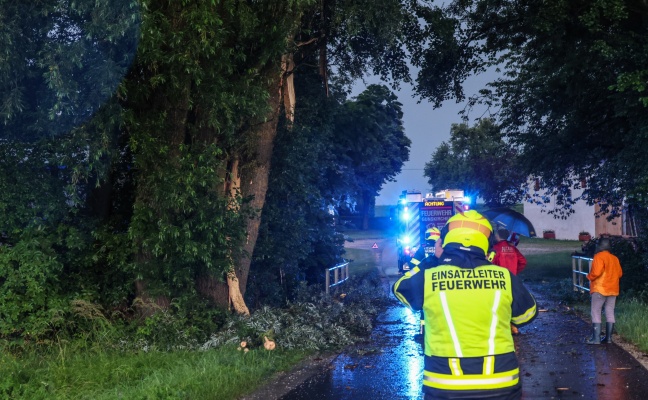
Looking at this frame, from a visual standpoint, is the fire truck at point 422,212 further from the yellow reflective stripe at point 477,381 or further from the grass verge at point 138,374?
the yellow reflective stripe at point 477,381

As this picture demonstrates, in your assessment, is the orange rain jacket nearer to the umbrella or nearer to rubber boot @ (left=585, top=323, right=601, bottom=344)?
rubber boot @ (left=585, top=323, right=601, bottom=344)

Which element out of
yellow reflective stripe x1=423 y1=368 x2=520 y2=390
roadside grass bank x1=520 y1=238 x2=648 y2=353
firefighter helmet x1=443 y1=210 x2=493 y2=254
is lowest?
roadside grass bank x1=520 y1=238 x2=648 y2=353

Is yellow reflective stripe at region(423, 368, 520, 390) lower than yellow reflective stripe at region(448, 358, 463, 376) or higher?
lower

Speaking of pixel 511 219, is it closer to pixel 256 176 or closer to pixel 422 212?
pixel 422 212

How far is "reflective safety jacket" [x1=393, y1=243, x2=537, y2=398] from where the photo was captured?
161 inches

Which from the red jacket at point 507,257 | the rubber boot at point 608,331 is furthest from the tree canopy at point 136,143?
the rubber boot at point 608,331

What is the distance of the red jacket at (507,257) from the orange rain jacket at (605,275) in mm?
1282

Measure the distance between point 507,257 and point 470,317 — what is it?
8.40m

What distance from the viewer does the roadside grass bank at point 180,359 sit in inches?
316

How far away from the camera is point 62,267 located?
35.0 ft

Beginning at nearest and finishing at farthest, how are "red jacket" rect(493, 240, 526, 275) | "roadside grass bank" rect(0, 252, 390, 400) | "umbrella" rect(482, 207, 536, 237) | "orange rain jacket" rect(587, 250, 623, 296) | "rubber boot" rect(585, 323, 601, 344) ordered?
"roadside grass bank" rect(0, 252, 390, 400), "orange rain jacket" rect(587, 250, 623, 296), "rubber boot" rect(585, 323, 601, 344), "red jacket" rect(493, 240, 526, 275), "umbrella" rect(482, 207, 536, 237)

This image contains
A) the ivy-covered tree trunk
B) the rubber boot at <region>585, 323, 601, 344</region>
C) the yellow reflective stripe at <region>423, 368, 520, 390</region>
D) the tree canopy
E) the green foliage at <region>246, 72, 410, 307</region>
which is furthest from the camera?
the green foliage at <region>246, 72, 410, 307</region>

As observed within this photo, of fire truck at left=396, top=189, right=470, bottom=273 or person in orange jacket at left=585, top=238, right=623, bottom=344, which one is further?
fire truck at left=396, top=189, right=470, bottom=273

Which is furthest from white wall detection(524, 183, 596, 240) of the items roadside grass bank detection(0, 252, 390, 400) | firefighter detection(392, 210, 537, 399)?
firefighter detection(392, 210, 537, 399)
